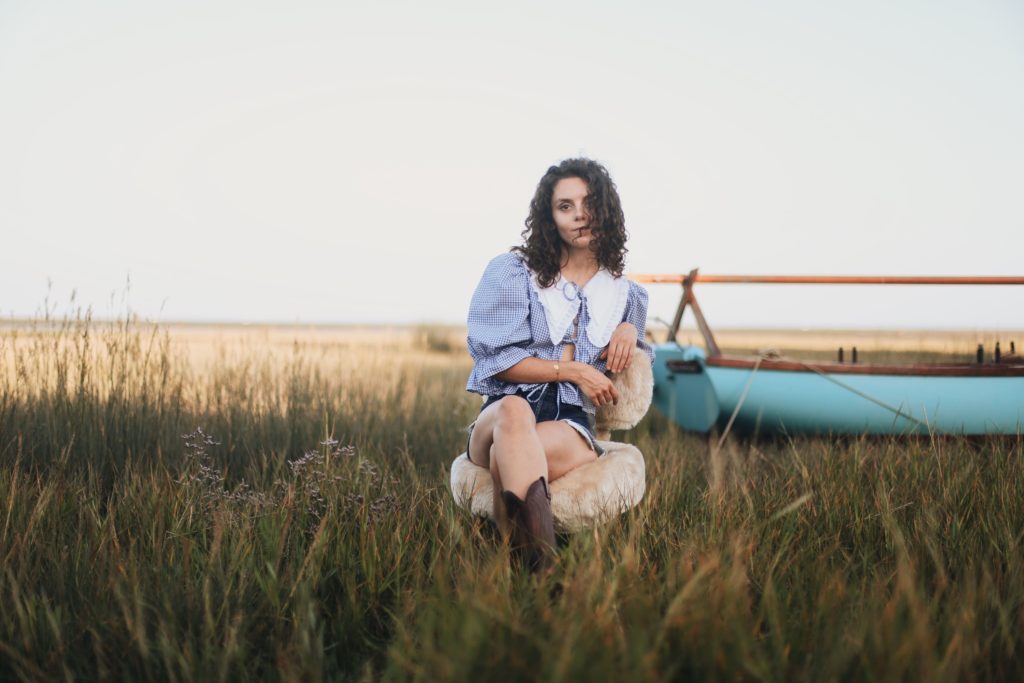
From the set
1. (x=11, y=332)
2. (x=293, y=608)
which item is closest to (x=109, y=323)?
(x=11, y=332)

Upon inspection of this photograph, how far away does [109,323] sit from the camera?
3992mm

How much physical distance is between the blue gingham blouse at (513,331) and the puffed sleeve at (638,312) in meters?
0.10

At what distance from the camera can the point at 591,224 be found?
9.43 feet

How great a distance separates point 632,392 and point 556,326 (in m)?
0.39

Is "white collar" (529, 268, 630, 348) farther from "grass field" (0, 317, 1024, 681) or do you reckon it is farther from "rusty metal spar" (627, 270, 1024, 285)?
"rusty metal spar" (627, 270, 1024, 285)

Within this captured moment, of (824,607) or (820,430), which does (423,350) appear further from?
(824,607)

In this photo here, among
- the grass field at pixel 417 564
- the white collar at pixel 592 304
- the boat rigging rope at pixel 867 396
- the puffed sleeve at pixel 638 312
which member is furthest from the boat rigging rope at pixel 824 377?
the white collar at pixel 592 304

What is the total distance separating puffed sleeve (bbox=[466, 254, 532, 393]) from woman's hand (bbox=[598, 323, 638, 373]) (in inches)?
11.9

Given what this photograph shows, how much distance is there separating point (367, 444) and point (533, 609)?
7.96 feet

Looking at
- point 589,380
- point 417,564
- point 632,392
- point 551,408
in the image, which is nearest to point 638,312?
point 632,392

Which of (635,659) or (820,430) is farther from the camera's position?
(820,430)

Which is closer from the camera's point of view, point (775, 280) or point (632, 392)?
point (632, 392)

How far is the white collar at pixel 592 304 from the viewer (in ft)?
9.21

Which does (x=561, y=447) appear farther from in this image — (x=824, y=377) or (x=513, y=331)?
(x=824, y=377)
